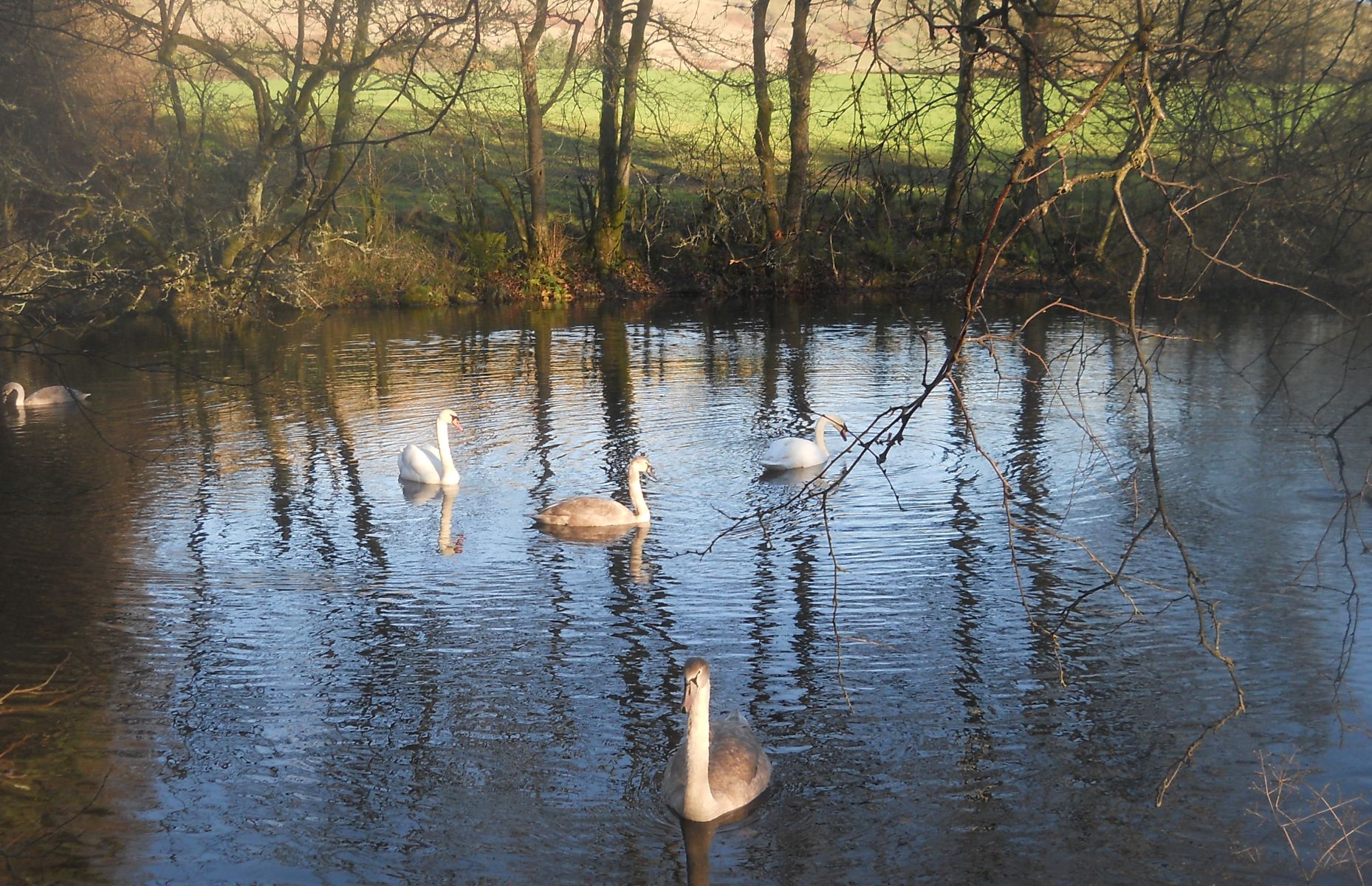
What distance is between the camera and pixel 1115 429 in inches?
571

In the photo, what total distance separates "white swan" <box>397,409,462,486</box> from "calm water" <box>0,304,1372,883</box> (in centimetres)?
27

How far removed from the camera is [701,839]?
20.2 ft

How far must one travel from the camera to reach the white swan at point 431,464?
43.0 feet

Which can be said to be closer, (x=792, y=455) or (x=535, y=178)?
(x=792, y=455)

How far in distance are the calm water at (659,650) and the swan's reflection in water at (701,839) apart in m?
0.05

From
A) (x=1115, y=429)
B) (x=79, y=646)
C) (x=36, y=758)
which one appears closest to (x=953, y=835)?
(x=36, y=758)

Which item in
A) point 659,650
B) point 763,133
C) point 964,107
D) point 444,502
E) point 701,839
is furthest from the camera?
point 763,133

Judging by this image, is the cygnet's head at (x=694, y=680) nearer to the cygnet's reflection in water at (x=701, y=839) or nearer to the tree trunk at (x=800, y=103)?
the cygnet's reflection in water at (x=701, y=839)

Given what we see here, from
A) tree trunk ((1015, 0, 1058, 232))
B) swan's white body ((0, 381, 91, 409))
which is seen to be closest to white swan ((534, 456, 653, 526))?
tree trunk ((1015, 0, 1058, 232))

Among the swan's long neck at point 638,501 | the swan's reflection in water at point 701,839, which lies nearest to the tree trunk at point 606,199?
the swan's long neck at point 638,501

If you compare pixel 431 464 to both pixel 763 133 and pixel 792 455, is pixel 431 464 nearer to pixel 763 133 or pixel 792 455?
pixel 792 455

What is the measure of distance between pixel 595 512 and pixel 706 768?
518cm

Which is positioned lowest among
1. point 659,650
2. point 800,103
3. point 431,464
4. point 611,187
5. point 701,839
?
point 701,839

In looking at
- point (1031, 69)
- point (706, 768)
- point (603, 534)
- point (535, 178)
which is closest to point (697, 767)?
point (706, 768)
